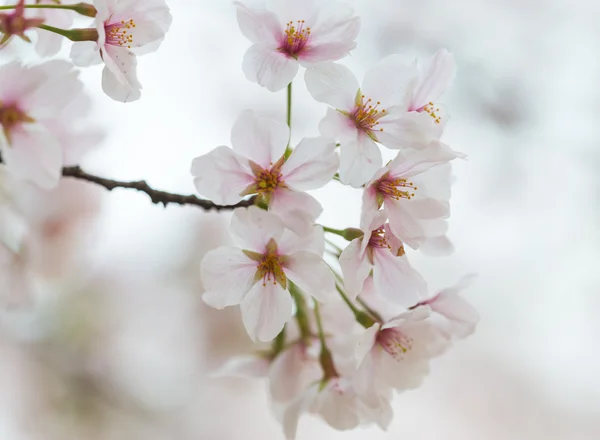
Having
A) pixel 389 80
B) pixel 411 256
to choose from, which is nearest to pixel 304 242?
pixel 389 80

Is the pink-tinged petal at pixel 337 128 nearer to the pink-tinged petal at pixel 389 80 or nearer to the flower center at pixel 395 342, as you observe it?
the pink-tinged petal at pixel 389 80

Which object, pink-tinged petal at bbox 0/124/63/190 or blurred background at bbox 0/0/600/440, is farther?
blurred background at bbox 0/0/600/440

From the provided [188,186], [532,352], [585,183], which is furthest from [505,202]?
[188,186]

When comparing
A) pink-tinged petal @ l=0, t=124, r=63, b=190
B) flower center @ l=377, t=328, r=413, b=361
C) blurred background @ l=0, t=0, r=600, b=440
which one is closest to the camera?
pink-tinged petal @ l=0, t=124, r=63, b=190

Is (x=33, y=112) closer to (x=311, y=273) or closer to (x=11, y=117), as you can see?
(x=11, y=117)

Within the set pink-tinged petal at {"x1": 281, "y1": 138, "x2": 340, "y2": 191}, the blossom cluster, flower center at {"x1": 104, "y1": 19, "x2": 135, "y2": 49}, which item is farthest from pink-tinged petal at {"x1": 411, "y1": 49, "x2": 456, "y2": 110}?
flower center at {"x1": 104, "y1": 19, "x2": 135, "y2": 49}

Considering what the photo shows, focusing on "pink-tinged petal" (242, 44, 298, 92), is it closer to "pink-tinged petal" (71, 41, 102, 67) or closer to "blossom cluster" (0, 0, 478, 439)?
"blossom cluster" (0, 0, 478, 439)
